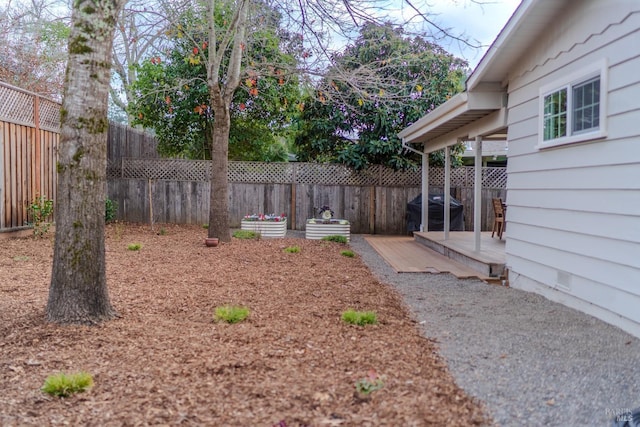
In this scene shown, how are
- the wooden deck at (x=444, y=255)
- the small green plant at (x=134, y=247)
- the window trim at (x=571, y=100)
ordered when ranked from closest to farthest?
the window trim at (x=571, y=100) → the wooden deck at (x=444, y=255) → the small green plant at (x=134, y=247)

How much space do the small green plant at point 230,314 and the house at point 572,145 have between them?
287 centimetres

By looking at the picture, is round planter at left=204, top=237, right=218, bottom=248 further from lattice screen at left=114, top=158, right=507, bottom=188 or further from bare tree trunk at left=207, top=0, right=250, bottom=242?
lattice screen at left=114, top=158, right=507, bottom=188

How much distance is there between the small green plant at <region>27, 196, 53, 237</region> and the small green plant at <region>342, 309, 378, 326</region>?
6600 millimetres

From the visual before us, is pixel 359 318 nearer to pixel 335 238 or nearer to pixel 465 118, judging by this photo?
pixel 465 118

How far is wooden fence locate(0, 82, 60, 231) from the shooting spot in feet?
24.2

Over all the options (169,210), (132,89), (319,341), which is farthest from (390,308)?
(132,89)

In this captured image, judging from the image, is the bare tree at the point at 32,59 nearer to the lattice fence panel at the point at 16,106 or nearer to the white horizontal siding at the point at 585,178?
the lattice fence panel at the point at 16,106

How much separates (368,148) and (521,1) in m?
6.74

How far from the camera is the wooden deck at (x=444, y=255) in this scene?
5.78 m

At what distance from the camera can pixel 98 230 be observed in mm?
3277

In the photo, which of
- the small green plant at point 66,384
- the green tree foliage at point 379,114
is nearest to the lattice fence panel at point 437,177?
the green tree foliage at point 379,114

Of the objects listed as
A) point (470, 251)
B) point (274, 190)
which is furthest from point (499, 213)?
point (274, 190)

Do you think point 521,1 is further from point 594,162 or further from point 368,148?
point 368,148

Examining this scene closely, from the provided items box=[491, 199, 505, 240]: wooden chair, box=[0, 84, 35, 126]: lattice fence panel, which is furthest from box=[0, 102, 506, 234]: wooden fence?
box=[0, 84, 35, 126]: lattice fence panel
